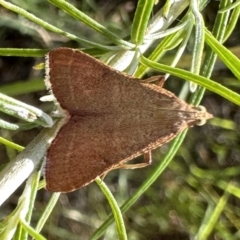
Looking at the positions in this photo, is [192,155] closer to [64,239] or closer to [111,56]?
[64,239]

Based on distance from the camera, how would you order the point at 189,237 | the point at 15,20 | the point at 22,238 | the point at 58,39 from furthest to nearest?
the point at 189,237, the point at 58,39, the point at 15,20, the point at 22,238

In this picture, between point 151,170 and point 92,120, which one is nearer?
point 92,120

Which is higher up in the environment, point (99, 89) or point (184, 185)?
point (99, 89)

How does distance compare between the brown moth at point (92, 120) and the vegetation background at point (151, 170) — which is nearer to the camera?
the brown moth at point (92, 120)

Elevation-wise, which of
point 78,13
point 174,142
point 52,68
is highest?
point 78,13

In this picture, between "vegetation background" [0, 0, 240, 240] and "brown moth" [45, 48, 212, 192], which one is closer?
"brown moth" [45, 48, 212, 192]

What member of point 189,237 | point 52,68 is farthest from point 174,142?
point 189,237

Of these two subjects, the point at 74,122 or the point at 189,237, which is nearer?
the point at 74,122

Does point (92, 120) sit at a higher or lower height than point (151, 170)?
higher
